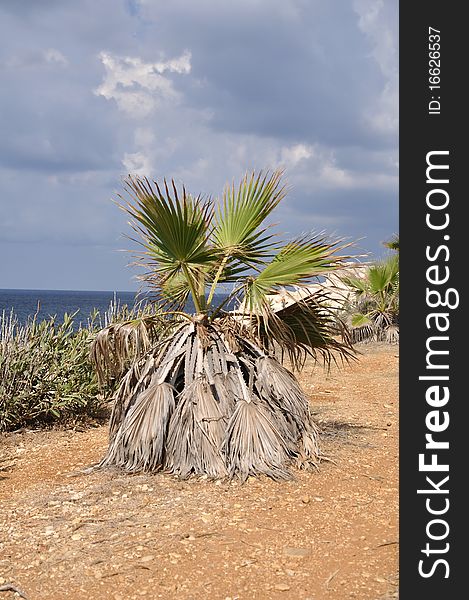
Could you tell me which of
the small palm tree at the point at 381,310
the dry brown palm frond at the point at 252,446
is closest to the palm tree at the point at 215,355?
the dry brown palm frond at the point at 252,446

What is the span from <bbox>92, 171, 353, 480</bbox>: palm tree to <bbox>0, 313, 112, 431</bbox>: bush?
2.52m

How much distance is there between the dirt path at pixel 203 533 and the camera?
12.7 ft

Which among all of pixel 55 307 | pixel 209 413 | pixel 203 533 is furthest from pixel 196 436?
pixel 55 307

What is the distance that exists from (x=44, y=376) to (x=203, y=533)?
16.4ft

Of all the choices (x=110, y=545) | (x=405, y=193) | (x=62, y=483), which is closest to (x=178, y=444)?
(x=62, y=483)

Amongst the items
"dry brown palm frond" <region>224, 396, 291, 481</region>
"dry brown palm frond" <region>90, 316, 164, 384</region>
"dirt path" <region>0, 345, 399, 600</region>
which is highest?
"dry brown palm frond" <region>90, 316, 164, 384</region>

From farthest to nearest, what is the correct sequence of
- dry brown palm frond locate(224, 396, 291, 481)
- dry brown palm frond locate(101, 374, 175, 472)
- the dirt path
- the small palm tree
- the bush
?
the small palm tree < the bush < dry brown palm frond locate(101, 374, 175, 472) < dry brown palm frond locate(224, 396, 291, 481) < the dirt path

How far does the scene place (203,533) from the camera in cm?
454

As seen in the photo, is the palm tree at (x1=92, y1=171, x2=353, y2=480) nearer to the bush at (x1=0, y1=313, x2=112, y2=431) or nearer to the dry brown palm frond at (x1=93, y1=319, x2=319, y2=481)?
the dry brown palm frond at (x1=93, y1=319, x2=319, y2=481)

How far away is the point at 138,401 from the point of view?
6062 millimetres

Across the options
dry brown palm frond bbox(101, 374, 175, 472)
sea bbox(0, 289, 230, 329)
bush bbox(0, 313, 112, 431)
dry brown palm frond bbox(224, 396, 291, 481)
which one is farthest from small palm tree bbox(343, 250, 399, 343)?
dry brown palm frond bbox(101, 374, 175, 472)

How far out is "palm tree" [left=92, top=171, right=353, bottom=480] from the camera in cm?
580

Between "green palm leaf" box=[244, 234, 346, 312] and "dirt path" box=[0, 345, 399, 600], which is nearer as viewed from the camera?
"dirt path" box=[0, 345, 399, 600]

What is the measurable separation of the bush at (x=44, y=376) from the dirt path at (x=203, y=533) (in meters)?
1.83
